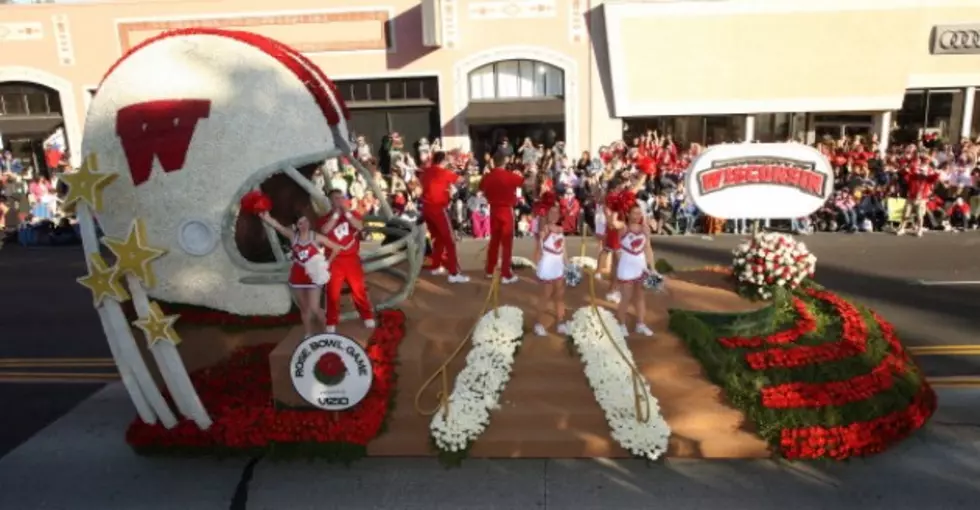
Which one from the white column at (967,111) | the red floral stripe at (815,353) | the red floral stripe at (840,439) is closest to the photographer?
the red floral stripe at (840,439)

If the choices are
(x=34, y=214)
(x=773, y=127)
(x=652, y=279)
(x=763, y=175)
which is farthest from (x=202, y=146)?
(x=773, y=127)

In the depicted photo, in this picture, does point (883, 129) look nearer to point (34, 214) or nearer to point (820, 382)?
point (820, 382)

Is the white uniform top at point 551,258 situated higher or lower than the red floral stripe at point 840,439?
higher

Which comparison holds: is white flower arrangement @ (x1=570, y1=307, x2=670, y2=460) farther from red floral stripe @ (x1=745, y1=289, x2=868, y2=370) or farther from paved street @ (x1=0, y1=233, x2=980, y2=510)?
red floral stripe @ (x1=745, y1=289, x2=868, y2=370)

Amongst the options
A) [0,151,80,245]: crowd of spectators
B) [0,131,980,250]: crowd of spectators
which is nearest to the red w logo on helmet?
[0,131,980,250]: crowd of spectators

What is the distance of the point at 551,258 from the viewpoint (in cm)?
812

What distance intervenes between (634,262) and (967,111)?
72.4ft

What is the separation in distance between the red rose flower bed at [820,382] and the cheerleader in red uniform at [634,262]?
469mm

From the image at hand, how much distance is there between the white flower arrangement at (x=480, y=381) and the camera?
7.04 meters

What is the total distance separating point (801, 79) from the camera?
74.2ft

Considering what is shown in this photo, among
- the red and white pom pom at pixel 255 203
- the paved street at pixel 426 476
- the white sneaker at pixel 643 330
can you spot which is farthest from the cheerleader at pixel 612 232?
the red and white pom pom at pixel 255 203

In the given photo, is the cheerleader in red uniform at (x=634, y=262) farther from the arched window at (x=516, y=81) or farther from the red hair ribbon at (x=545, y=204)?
the arched window at (x=516, y=81)

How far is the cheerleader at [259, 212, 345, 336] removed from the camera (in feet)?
24.0

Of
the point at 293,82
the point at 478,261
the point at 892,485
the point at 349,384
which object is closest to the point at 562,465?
the point at 349,384
